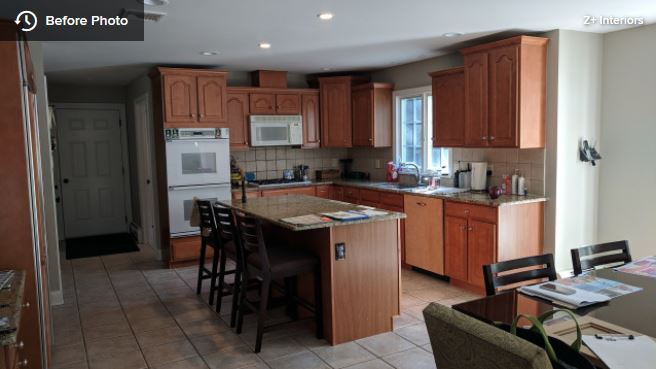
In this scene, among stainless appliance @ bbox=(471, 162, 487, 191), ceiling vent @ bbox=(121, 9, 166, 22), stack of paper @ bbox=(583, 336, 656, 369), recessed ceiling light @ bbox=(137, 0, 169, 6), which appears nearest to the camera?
stack of paper @ bbox=(583, 336, 656, 369)

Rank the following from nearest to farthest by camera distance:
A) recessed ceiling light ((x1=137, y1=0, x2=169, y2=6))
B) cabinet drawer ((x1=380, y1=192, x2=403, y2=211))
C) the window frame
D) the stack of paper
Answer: the stack of paper → recessed ceiling light ((x1=137, y1=0, x2=169, y2=6)) → cabinet drawer ((x1=380, y1=192, x2=403, y2=211)) → the window frame

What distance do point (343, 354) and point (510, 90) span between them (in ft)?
8.72

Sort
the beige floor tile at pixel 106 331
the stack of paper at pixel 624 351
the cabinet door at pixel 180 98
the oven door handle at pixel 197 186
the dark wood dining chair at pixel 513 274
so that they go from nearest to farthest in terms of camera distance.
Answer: the stack of paper at pixel 624 351
the dark wood dining chair at pixel 513 274
the beige floor tile at pixel 106 331
the cabinet door at pixel 180 98
the oven door handle at pixel 197 186

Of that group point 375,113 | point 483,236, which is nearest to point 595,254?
point 483,236

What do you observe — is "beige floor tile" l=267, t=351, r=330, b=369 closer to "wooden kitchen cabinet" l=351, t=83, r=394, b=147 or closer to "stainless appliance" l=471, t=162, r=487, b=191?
"stainless appliance" l=471, t=162, r=487, b=191

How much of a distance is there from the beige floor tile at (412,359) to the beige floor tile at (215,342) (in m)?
1.10

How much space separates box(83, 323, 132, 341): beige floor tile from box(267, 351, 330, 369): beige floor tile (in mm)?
1325

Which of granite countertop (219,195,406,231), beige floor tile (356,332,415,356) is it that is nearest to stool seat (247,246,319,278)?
granite countertop (219,195,406,231)

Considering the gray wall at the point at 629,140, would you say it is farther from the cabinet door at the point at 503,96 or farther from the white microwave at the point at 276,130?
the white microwave at the point at 276,130

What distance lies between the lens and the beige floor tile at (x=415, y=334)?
3460mm

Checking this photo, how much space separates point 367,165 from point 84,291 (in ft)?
12.6

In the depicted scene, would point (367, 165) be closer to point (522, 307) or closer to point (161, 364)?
point (161, 364)

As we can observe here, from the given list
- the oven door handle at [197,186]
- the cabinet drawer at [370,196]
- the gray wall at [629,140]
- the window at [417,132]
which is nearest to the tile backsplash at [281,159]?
the oven door handle at [197,186]

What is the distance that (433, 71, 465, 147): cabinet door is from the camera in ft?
16.1
